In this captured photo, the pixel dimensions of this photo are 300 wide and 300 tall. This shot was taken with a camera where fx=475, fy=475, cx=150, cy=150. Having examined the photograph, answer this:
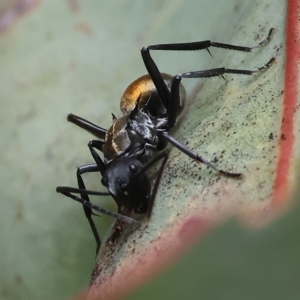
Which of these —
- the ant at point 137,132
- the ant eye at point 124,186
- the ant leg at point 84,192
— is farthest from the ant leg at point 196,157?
the ant leg at point 84,192

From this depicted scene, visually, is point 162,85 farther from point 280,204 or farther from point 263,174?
point 280,204

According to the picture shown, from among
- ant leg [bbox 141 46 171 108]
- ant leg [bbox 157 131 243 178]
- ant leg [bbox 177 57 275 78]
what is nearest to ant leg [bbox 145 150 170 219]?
ant leg [bbox 157 131 243 178]

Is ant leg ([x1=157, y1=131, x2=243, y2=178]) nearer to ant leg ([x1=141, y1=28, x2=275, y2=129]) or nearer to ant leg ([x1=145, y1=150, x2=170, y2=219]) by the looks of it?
ant leg ([x1=145, y1=150, x2=170, y2=219])

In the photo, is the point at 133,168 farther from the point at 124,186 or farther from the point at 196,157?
the point at 196,157

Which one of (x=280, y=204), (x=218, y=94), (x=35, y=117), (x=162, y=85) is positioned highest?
(x=35, y=117)

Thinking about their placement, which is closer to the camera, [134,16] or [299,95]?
[299,95]

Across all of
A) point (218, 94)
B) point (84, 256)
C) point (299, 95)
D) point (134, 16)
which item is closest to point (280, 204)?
point (299, 95)

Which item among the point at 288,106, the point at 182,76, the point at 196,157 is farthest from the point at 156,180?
the point at 182,76
